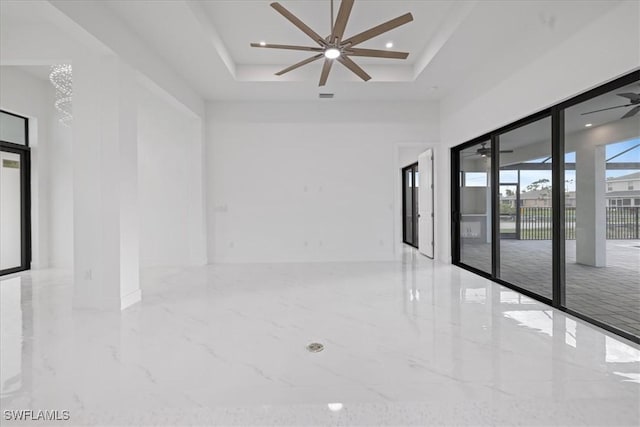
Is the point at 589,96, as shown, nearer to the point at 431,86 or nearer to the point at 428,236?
the point at 431,86

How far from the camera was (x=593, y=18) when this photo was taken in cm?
303

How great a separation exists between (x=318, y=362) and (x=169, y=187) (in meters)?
5.03

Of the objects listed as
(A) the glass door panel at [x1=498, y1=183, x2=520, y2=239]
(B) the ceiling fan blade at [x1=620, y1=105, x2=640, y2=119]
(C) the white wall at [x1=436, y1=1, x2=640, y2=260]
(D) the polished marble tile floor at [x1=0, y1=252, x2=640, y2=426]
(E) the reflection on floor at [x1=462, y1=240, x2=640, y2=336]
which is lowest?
(D) the polished marble tile floor at [x1=0, y1=252, x2=640, y2=426]

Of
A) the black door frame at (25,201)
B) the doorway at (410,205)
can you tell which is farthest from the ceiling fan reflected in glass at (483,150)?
the black door frame at (25,201)

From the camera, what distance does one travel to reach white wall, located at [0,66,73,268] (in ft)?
19.6

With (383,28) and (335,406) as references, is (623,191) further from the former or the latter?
(335,406)

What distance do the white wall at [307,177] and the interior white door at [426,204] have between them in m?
0.49

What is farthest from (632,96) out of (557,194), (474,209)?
(474,209)

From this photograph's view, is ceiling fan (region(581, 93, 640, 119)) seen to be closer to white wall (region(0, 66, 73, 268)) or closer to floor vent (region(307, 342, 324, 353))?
floor vent (region(307, 342, 324, 353))

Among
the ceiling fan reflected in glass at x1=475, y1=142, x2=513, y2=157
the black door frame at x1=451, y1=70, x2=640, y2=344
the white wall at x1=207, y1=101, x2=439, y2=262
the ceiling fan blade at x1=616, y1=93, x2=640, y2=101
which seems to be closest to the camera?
the ceiling fan blade at x1=616, y1=93, x2=640, y2=101

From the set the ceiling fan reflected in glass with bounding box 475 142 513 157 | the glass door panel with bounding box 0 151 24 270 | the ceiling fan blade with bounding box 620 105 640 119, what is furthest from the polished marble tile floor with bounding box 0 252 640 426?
the ceiling fan reflected in glass with bounding box 475 142 513 157

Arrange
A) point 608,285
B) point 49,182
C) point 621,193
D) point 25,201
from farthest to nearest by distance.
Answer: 1. point 49,182
2. point 25,201
3. point 608,285
4. point 621,193

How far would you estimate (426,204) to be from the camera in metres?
6.90

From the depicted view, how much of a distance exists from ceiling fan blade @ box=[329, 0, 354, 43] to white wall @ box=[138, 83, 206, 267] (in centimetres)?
381
